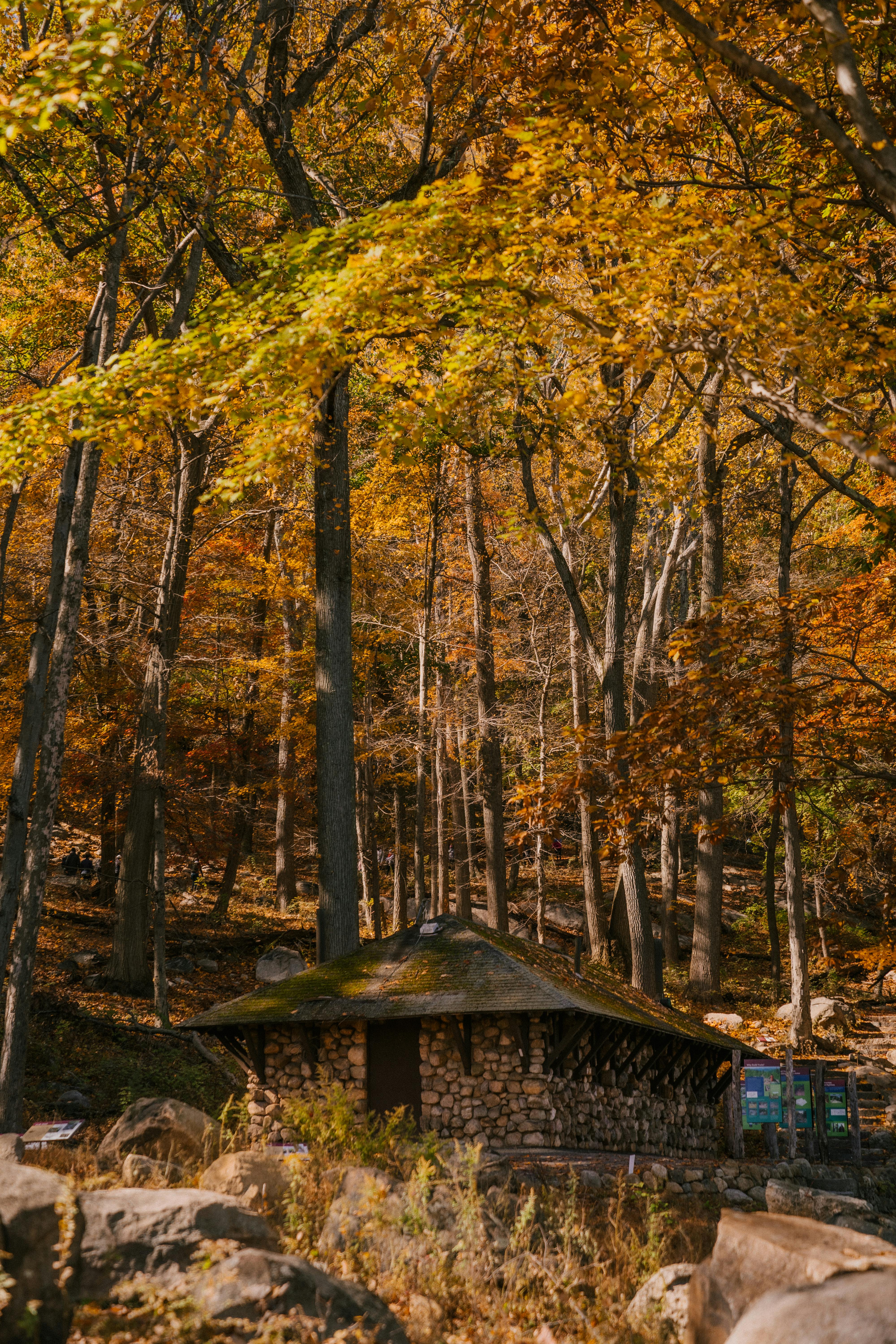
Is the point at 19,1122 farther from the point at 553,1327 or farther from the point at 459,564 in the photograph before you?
the point at 459,564

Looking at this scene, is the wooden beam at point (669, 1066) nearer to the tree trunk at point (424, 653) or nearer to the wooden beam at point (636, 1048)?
the wooden beam at point (636, 1048)

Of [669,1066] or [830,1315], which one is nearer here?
[830,1315]

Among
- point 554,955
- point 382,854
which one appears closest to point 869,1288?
point 554,955

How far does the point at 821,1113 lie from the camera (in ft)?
49.6

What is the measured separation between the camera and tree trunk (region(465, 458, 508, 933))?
21406 millimetres

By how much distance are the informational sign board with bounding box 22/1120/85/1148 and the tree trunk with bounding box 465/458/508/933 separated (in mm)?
13673

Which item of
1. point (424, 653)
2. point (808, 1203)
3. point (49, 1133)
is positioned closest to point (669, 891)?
point (424, 653)

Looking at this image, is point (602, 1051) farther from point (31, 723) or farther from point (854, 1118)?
point (31, 723)

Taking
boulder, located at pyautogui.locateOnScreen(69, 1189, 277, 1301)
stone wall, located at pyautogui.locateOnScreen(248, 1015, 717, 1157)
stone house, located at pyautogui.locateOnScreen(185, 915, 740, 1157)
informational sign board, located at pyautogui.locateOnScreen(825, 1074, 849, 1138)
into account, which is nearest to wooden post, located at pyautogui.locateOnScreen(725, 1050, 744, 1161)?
informational sign board, located at pyautogui.locateOnScreen(825, 1074, 849, 1138)

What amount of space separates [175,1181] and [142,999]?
37.5 ft

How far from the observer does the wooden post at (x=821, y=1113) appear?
15.1m

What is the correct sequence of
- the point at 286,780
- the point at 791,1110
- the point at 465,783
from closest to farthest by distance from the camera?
the point at 791,1110, the point at 286,780, the point at 465,783

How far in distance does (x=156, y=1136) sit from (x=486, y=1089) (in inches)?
206

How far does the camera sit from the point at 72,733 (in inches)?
786
